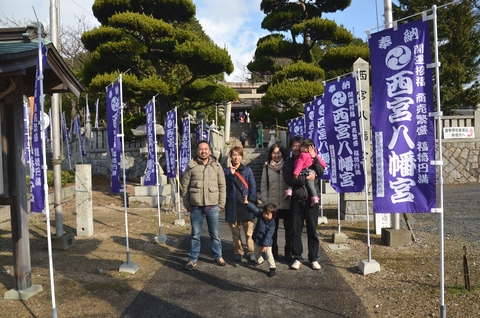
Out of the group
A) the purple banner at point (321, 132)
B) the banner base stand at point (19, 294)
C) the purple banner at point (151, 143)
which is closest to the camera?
the banner base stand at point (19, 294)

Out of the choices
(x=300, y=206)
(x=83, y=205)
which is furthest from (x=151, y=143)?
(x=300, y=206)

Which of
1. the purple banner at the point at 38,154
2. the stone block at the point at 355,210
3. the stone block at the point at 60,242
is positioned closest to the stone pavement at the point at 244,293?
the purple banner at the point at 38,154

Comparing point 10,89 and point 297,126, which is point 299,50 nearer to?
point 297,126

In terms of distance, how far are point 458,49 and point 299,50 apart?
32.7 ft

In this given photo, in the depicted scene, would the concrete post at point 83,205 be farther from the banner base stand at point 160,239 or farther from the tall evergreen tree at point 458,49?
the tall evergreen tree at point 458,49

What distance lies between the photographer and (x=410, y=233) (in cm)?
650

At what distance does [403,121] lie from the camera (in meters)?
4.08

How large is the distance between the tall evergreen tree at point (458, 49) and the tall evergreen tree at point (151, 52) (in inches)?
500

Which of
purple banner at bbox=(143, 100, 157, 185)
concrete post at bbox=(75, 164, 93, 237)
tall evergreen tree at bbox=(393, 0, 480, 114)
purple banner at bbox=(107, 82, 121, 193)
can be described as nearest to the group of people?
purple banner at bbox=(107, 82, 121, 193)

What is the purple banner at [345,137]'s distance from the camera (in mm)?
6137

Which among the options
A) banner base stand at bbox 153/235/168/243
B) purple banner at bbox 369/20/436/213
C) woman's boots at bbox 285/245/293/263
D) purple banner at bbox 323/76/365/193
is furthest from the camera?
banner base stand at bbox 153/235/168/243

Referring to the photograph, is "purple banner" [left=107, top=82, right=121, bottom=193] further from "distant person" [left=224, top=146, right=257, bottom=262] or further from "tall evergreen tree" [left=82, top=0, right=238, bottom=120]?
"tall evergreen tree" [left=82, top=0, right=238, bottom=120]

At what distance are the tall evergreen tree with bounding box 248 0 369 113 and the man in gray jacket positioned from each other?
424 inches

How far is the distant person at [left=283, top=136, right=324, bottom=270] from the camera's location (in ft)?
17.0
